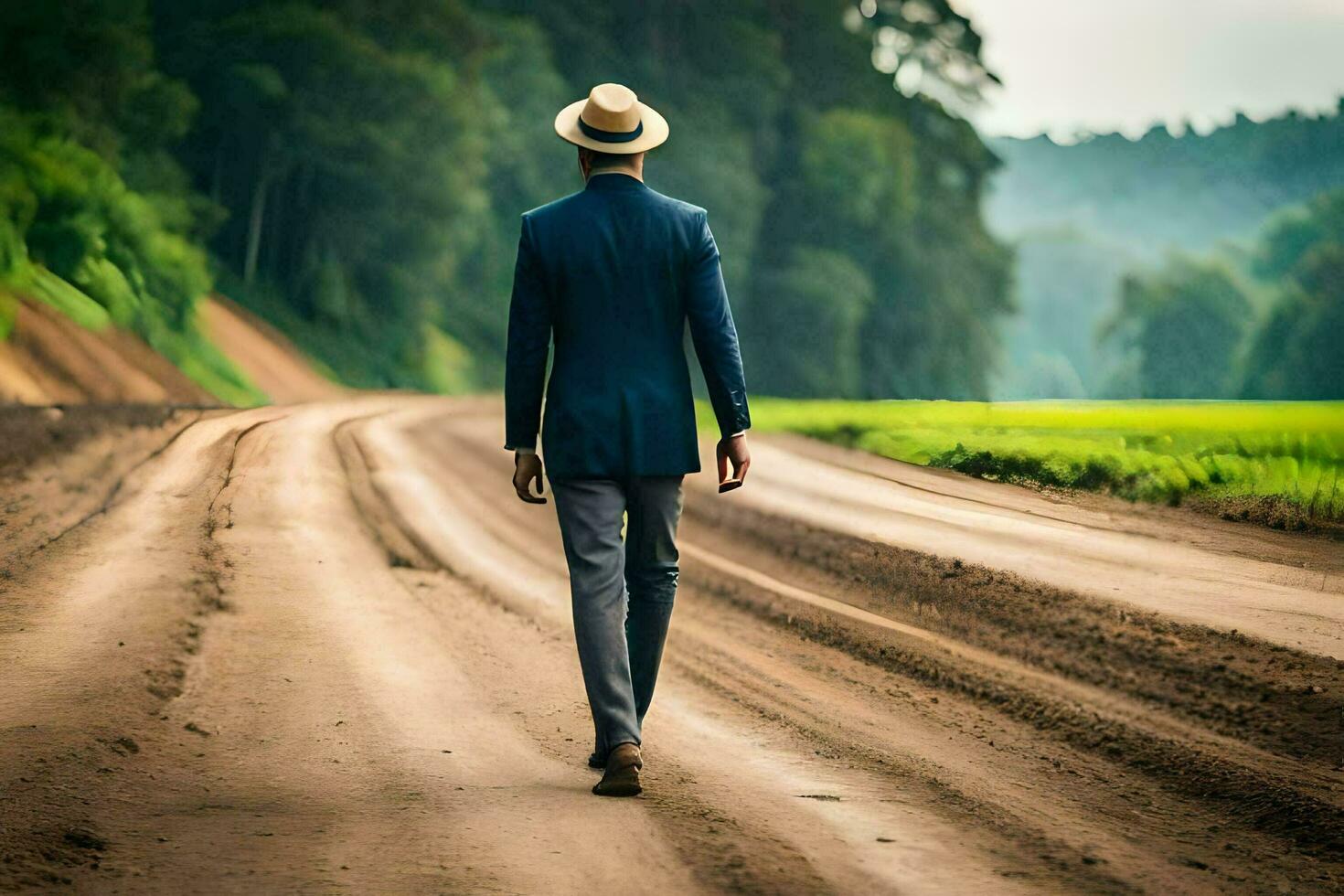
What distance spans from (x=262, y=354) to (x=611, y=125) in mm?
15576

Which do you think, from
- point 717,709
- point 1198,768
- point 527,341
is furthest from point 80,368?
point 1198,768

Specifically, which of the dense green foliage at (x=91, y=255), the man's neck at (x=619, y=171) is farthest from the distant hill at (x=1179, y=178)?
the dense green foliage at (x=91, y=255)

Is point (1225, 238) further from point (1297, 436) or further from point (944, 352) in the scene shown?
point (944, 352)

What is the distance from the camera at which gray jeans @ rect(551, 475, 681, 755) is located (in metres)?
3.79

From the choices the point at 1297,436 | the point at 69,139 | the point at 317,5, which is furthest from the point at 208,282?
the point at 1297,436

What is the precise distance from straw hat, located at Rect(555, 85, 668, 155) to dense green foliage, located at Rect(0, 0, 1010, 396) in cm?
948

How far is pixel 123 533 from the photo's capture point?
289 inches

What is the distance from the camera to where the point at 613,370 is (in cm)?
386

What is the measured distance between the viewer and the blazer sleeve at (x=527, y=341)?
387cm

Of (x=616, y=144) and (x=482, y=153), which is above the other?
(x=482, y=153)

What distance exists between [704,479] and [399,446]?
9.77ft

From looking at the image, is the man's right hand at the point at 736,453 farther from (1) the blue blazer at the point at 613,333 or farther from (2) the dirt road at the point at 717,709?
(2) the dirt road at the point at 717,709

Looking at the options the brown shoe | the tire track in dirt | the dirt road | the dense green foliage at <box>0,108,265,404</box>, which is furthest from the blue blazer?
the dense green foliage at <box>0,108,265,404</box>

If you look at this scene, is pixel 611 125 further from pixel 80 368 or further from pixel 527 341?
pixel 80 368
